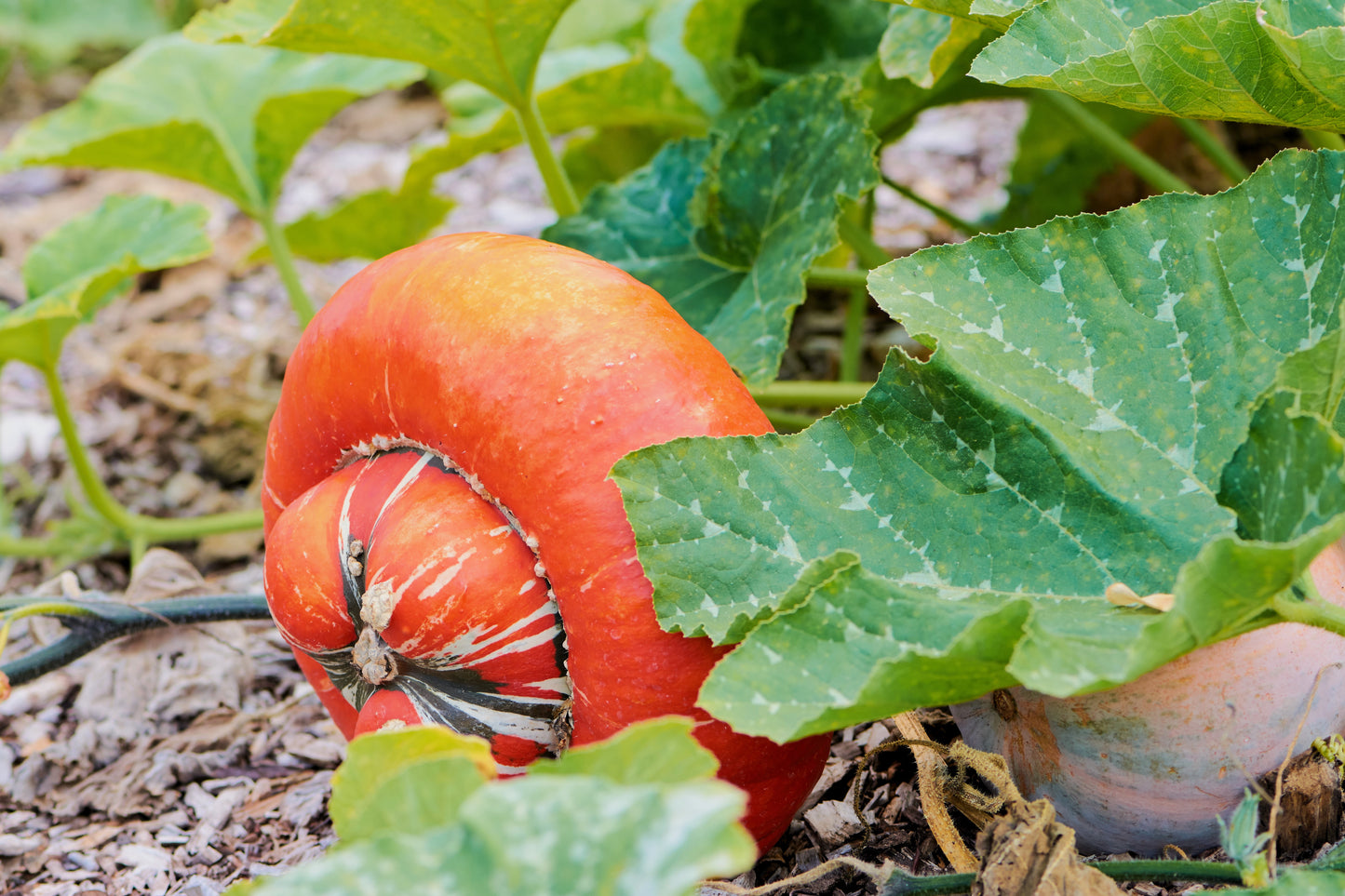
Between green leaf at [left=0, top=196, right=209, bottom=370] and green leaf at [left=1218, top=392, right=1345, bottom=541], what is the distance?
1.50 meters

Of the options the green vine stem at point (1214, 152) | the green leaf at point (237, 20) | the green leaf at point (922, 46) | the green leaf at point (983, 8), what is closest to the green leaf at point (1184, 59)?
the green leaf at point (983, 8)

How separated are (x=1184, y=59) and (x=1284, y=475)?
42cm

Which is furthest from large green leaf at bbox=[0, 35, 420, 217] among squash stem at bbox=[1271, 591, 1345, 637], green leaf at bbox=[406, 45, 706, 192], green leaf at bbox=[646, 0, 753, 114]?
squash stem at bbox=[1271, 591, 1345, 637]

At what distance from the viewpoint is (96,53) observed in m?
4.39

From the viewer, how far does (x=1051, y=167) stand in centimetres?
226

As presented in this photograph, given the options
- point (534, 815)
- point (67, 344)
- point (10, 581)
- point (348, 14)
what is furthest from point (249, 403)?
point (534, 815)

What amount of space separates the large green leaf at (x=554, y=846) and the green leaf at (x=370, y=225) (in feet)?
5.62

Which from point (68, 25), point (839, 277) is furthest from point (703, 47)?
point (68, 25)

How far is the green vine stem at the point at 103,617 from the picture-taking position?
138cm

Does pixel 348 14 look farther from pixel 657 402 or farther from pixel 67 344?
pixel 67 344

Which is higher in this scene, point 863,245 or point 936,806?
point 863,245

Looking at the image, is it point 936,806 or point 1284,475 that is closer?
point 1284,475

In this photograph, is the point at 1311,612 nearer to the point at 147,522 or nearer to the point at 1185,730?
the point at 1185,730

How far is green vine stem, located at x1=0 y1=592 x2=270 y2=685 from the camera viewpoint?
4.51ft
